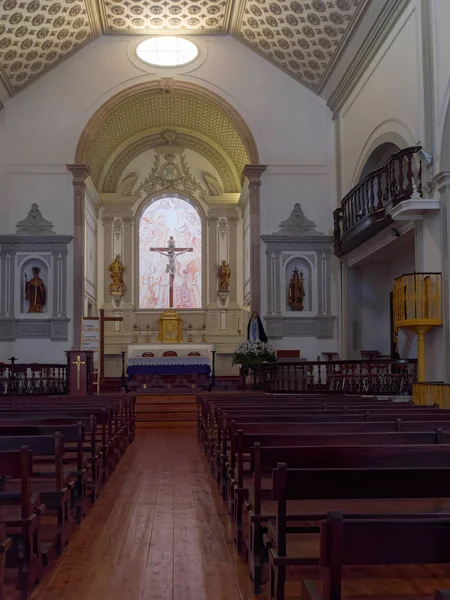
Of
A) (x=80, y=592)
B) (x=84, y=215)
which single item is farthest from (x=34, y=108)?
(x=80, y=592)

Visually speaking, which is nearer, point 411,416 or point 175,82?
point 411,416

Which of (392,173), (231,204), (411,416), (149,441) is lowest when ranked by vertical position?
(149,441)

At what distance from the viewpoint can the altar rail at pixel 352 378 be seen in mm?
12992

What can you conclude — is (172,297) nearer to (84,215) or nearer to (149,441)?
(84,215)

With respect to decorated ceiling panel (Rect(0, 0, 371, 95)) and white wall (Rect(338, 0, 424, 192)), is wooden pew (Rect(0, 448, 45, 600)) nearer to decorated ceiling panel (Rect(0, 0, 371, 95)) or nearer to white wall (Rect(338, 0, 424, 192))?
white wall (Rect(338, 0, 424, 192))

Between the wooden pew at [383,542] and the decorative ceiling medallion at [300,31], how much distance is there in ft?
48.9

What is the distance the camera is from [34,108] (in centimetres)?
1942

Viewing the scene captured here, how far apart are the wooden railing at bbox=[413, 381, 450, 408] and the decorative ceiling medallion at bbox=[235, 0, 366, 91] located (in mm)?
8776

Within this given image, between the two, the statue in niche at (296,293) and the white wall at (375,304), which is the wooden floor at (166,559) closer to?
the white wall at (375,304)

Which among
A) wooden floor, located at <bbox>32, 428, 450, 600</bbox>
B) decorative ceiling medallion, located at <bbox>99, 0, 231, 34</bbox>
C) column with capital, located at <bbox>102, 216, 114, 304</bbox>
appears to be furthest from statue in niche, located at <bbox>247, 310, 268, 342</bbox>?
wooden floor, located at <bbox>32, 428, 450, 600</bbox>

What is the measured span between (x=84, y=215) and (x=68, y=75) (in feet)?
12.7

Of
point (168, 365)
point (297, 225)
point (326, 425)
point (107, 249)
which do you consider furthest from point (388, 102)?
point (107, 249)

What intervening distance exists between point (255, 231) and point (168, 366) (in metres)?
4.36

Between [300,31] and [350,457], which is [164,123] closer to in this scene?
[300,31]
